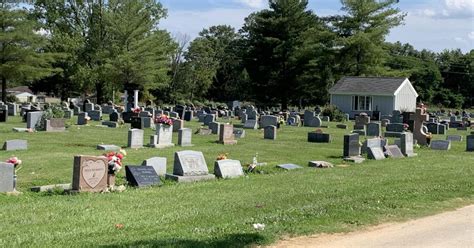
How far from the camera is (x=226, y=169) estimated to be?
13.9 meters

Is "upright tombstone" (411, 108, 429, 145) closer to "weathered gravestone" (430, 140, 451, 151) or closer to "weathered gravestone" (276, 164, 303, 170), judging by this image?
"weathered gravestone" (430, 140, 451, 151)

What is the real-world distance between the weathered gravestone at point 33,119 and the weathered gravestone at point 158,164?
14.2 metres

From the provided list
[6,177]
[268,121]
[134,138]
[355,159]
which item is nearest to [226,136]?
[134,138]

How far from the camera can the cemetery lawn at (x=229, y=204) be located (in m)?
7.09

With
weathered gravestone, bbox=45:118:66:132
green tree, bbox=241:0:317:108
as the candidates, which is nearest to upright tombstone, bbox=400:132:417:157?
weathered gravestone, bbox=45:118:66:132

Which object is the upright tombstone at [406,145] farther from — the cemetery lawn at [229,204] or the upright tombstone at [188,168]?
the upright tombstone at [188,168]

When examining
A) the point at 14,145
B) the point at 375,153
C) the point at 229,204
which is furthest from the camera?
the point at 375,153

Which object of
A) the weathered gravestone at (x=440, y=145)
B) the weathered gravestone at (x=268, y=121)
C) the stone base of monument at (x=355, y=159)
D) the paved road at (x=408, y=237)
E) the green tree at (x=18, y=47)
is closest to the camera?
the paved road at (x=408, y=237)

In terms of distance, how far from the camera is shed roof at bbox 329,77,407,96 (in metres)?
55.9

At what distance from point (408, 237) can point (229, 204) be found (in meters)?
3.28

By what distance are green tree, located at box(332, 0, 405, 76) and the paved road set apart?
58067mm

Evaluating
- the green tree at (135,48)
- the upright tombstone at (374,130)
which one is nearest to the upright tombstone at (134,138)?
the upright tombstone at (374,130)

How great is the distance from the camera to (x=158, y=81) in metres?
63.4

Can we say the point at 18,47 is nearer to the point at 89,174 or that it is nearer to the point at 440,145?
the point at 440,145
